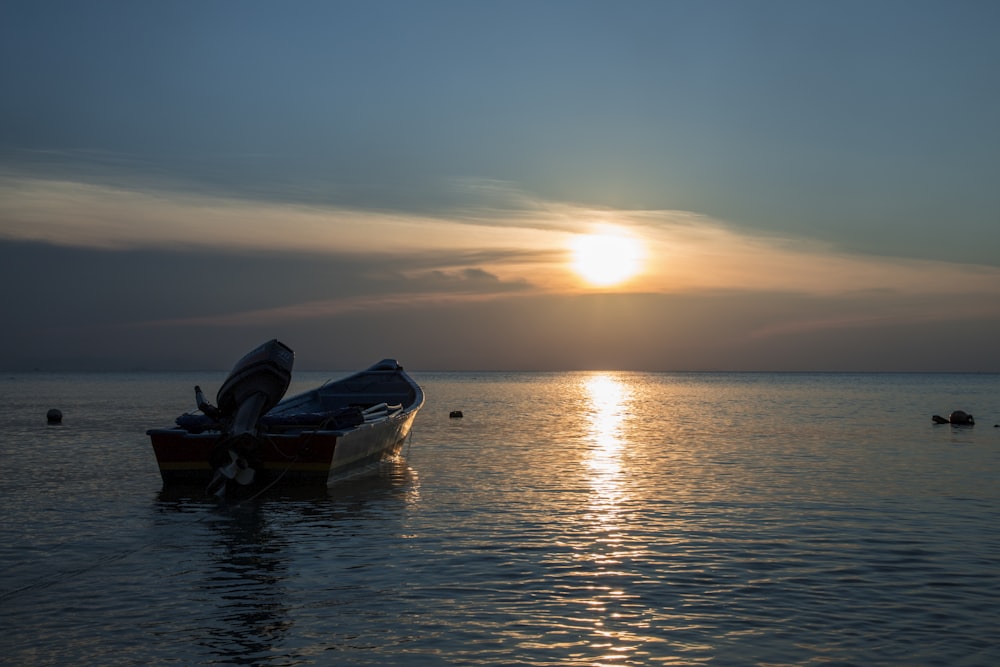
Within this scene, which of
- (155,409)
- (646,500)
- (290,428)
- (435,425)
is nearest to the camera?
(646,500)

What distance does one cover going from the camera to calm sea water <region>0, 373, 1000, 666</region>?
11.2m

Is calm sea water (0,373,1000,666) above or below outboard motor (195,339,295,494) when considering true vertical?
below

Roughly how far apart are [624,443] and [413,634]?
33355 mm

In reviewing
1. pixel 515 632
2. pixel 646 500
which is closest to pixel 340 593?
pixel 515 632

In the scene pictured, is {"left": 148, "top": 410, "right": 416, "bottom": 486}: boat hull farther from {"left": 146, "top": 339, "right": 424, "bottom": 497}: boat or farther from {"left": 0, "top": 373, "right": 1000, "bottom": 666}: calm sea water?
{"left": 0, "top": 373, "right": 1000, "bottom": 666}: calm sea water

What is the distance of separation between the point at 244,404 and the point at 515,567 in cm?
1096

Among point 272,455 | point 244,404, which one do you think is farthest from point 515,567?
point 272,455

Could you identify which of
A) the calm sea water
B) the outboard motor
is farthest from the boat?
the calm sea water

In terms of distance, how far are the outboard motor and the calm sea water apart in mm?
938

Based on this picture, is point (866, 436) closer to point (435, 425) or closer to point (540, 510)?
point (435, 425)

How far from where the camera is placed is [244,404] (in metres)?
23.8

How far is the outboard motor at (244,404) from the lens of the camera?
920 inches

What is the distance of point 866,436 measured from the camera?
48062mm

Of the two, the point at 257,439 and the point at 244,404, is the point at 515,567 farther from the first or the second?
the point at 244,404
